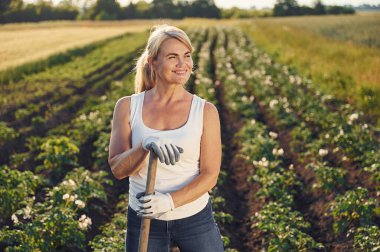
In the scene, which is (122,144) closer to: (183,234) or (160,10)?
(183,234)

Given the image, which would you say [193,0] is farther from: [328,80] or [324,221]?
Answer: [324,221]

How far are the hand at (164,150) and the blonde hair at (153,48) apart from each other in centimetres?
53

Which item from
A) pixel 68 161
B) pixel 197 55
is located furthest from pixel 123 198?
pixel 197 55

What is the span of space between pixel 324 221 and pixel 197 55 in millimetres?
19810

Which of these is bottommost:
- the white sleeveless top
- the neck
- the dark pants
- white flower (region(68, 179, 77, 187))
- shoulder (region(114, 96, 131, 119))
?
white flower (region(68, 179, 77, 187))

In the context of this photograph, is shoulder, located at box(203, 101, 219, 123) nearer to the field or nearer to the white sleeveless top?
the white sleeveless top

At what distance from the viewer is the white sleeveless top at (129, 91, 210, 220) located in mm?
3029

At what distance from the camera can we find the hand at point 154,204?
292 cm

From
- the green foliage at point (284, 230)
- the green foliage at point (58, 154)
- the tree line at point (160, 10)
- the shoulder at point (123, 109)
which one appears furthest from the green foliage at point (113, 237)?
the tree line at point (160, 10)

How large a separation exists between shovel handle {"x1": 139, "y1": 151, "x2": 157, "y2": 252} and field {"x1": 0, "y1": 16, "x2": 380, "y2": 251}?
2393mm

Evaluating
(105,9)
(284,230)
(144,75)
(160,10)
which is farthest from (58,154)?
(160,10)

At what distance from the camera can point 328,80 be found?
52.3ft

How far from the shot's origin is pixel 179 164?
3.03 metres

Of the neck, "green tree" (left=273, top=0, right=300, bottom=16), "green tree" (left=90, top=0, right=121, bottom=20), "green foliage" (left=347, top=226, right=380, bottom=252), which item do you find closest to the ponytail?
the neck
